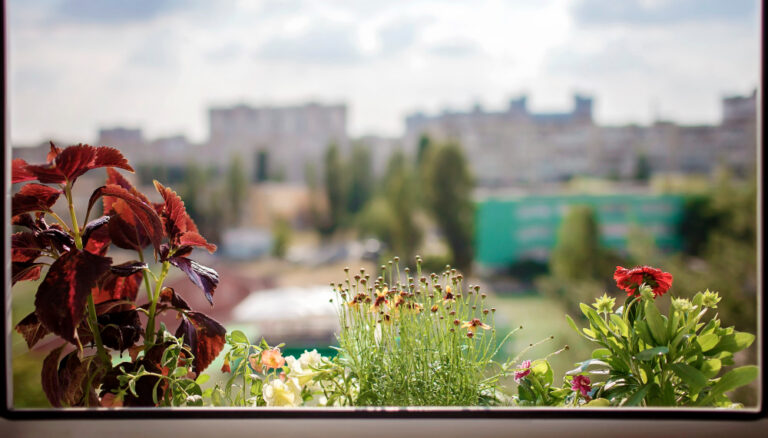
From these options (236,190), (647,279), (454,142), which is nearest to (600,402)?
(647,279)

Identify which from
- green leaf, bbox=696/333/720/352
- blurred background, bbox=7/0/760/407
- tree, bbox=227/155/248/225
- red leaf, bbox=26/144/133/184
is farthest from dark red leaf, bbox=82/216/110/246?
tree, bbox=227/155/248/225

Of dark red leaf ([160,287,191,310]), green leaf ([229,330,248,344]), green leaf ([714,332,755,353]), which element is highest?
dark red leaf ([160,287,191,310])

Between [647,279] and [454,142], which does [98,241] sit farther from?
[454,142]

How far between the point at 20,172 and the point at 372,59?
32.6 meters

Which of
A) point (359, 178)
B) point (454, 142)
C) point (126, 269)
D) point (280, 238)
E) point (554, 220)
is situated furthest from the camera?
point (359, 178)

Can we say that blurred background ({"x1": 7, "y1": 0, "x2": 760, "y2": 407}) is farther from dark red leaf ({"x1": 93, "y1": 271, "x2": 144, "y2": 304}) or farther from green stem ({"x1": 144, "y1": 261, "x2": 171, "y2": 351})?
green stem ({"x1": 144, "y1": 261, "x2": 171, "y2": 351})

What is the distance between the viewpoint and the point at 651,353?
1026 millimetres

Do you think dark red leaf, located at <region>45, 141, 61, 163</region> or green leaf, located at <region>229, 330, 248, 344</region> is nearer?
dark red leaf, located at <region>45, 141, 61, 163</region>

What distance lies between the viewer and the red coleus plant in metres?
1.05

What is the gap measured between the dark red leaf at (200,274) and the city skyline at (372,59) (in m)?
28.3

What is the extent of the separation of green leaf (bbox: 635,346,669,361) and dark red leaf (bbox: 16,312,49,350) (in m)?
1.06

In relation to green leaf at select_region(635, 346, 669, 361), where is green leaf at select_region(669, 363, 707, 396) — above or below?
below

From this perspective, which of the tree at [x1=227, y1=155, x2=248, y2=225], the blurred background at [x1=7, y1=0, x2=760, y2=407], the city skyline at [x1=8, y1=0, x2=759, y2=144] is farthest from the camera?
the tree at [x1=227, y1=155, x2=248, y2=225]

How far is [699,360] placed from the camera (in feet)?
3.55
